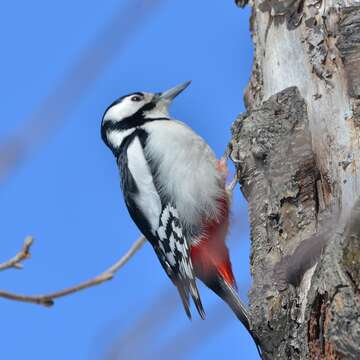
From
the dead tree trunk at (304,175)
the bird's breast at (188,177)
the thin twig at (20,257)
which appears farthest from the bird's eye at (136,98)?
the thin twig at (20,257)

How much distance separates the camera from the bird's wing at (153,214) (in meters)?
4.12

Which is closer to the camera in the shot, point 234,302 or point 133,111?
point 234,302

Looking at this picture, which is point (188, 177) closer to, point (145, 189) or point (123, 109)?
point (145, 189)

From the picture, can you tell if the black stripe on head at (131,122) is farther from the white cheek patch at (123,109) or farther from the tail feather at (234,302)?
the tail feather at (234,302)

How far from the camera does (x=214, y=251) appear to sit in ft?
13.4

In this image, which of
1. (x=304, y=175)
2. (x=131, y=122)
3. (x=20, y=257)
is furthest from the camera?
(x=131, y=122)

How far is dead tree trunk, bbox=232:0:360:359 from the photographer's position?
237 centimetres

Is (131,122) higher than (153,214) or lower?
higher

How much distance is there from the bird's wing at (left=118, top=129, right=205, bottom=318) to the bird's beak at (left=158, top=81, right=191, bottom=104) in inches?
16.8

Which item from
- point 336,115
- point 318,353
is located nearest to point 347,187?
point 336,115

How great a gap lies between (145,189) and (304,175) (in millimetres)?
1393

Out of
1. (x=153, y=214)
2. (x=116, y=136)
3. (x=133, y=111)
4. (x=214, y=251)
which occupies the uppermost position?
(x=133, y=111)

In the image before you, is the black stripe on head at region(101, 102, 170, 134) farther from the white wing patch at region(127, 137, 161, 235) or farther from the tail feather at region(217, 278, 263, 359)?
the tail feather at region(217, 278, 263, 359)

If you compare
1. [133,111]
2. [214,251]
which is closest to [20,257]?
[214,251]
